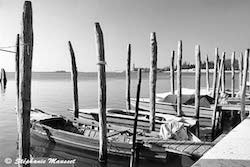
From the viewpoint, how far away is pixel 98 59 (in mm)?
9258

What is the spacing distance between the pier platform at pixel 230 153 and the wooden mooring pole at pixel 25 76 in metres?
4.21

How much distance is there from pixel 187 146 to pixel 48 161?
5.97m

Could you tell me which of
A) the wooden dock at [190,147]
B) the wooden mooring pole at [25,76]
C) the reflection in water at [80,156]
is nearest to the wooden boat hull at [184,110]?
the reflection in water at [80,156]

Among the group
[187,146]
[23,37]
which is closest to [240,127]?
[187,146]

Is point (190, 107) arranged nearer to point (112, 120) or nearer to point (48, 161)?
point (112, 120)

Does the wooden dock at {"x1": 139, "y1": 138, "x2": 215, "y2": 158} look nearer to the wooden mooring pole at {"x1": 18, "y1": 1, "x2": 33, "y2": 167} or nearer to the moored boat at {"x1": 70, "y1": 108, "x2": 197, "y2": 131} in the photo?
the moored boat at {"x1": 70, "y1": 108, "x2": 197, "y2": 131}

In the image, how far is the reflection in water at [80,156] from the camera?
9.73 metres

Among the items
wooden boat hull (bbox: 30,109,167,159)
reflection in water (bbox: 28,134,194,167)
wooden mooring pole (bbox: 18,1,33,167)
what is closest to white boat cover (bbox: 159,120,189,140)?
wooden boat hull (bbox: 30,109,167,159)

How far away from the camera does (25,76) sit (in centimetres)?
618

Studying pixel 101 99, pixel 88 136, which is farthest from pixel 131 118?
pixel 101 99

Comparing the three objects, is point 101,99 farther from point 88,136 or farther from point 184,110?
point 184,110

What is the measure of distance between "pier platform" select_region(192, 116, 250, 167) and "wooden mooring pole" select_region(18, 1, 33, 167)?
421 centimetres

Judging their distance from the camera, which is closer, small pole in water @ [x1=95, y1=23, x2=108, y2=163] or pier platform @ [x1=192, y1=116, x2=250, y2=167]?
pier platform @ [x1=192, y1=116, x2=250, y2=167]

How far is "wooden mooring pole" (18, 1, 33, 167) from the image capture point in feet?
20.1
